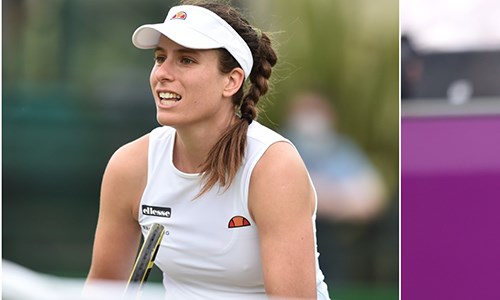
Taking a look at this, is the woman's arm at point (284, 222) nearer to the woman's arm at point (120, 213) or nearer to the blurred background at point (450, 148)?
the woman's arm at point (120, 213)

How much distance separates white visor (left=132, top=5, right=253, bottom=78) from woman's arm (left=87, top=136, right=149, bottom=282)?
26 centimetres

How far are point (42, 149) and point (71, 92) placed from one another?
0.33 m

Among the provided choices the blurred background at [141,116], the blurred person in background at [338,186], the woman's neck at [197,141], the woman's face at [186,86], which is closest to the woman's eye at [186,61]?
the woman's face at [186,86]

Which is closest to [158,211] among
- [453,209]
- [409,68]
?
[453,209]

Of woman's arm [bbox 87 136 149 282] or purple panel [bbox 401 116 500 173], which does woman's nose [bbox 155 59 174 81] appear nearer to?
woman's arm [bbox 87 136 149 282]

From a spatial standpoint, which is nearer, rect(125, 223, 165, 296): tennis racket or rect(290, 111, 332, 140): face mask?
rect(125, 223, 165, 296): tennis racket

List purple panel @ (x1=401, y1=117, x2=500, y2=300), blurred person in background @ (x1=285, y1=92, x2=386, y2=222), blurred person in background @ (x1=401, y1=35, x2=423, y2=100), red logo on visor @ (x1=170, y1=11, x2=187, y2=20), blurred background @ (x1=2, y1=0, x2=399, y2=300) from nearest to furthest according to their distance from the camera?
red logo on visor @ (x1=170, y1=11, x2=187, y2=20), purple panel @ (x1=401, y1=117, x2=500, y2=300), blurred person in background @ (x1=401, y1=35, x2=423, y2=100), blurred background @ (x1=2, y1=0, x2=399, y2=300), blurred person in background @ (x1=285, y1=92, x2=386, y2=222)

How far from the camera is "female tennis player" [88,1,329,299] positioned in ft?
6.08

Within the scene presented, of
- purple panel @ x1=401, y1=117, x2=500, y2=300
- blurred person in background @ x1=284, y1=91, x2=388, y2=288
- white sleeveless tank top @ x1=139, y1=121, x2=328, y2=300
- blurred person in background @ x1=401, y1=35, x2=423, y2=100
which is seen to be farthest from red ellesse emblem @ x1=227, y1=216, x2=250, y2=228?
blurred person in background @ x1=284, y1=91, x2=388, y2=288

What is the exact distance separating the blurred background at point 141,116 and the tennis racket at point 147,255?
39.8 inches

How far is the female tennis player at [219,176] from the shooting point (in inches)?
73.0

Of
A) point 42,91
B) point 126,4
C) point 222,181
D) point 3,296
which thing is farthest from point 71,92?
point 3,296

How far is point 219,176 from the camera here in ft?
6.23

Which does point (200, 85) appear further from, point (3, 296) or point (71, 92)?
point (71, 92)
